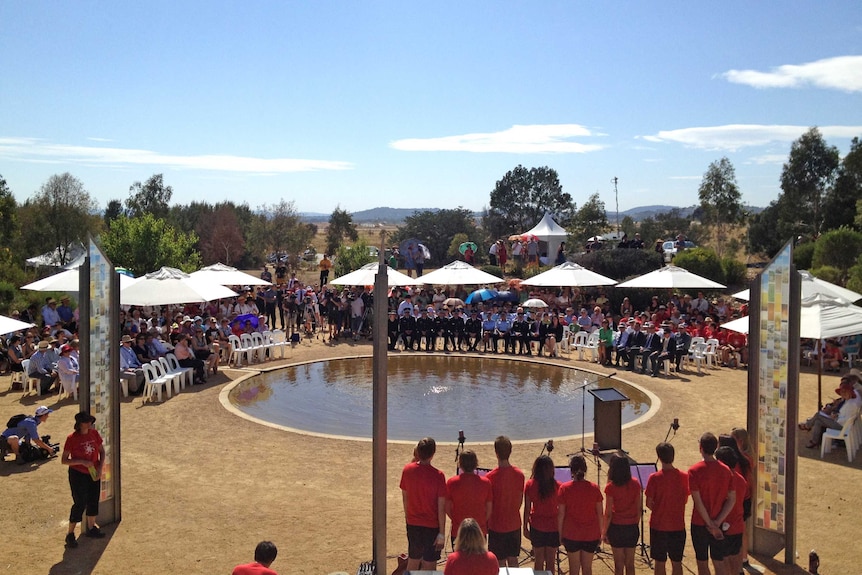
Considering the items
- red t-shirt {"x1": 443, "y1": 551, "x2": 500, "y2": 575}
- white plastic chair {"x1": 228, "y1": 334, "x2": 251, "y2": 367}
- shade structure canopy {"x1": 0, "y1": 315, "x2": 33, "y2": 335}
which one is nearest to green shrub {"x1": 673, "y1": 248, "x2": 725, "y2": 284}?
white plastic chair {"x1": 228, "y1": 334, "x2": 251, "y2": 367}

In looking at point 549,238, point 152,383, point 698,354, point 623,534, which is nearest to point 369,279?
point 152,383

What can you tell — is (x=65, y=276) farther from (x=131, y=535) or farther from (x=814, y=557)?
(x=814, y=557)

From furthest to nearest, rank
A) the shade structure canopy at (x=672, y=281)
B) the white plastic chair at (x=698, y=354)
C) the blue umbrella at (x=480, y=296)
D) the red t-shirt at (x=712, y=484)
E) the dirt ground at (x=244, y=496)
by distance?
the blue umbrella at (x=480, y=296), the shade structure canopy at (x=672, y=281), the white plastic chair at (x=698, y=354), the dirt ground at (x=244, y=496), the red t-shirt at (x=712, y=484)

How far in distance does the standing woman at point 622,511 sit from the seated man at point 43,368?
13127mm

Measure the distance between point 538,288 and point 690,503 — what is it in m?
22.2

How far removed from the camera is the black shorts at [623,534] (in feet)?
22.5

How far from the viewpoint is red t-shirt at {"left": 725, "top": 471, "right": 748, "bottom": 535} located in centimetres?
686

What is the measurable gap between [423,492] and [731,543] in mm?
2930

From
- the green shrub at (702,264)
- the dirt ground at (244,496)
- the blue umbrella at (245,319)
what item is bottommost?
the dirt ground at (244,496)

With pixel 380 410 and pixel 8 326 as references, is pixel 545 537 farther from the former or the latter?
pixel 8 326

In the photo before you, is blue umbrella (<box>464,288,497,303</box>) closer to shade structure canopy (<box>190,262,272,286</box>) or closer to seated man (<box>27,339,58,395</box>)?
shade structure canopy (<box>190,262,272,286</box>)

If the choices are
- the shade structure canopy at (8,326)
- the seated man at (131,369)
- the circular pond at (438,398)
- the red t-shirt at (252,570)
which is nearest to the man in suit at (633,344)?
the circular pond at (438,398)

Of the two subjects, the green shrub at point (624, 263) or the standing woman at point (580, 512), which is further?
the green shrub at point (624, 263)

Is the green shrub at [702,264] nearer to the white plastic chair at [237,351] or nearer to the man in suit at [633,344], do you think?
the man in suit at [633,344]
